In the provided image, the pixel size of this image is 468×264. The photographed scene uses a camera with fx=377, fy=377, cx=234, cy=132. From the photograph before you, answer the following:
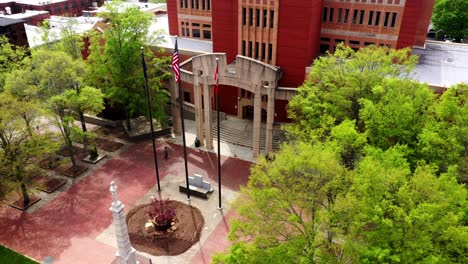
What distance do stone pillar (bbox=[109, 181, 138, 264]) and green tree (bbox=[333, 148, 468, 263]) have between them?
40.4ft

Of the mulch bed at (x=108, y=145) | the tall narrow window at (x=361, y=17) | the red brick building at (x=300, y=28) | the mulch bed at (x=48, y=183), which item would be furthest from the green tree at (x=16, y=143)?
the tall narrow window at (x=361, y=17)

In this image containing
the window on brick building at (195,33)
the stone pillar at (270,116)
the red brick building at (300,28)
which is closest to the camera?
the stone pillar at (270,116)

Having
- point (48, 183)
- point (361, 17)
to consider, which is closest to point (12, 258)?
point (48, 183)

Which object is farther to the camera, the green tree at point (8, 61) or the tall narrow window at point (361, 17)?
the tall narrow window at point (361, 17)

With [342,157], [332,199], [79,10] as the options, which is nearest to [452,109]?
[342,157]

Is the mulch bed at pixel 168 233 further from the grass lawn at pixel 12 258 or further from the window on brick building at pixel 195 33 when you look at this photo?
the window on brick building at pixel 195 33

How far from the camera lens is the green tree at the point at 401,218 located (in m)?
16.9

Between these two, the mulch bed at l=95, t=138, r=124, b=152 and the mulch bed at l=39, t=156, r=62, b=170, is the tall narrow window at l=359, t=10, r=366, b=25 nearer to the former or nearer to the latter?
the mulch bed at l=95, t=138, r=124, b=152

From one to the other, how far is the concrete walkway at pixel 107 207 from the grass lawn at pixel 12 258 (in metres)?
0.52

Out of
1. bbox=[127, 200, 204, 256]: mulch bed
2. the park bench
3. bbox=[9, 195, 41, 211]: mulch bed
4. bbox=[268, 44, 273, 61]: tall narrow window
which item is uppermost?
bbox=[268, 44, 273, 61]: tall narrow window

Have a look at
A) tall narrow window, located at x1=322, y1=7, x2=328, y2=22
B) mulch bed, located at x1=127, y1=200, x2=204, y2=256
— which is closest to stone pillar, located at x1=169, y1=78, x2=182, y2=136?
mulch bed, located at x1=127, y1=200, x2=204, y2=256

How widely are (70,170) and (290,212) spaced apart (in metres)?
26.0

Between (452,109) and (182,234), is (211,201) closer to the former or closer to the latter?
(182,234)

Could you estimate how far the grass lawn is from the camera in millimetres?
27141
